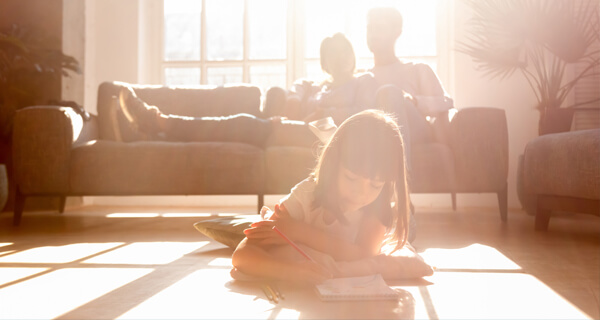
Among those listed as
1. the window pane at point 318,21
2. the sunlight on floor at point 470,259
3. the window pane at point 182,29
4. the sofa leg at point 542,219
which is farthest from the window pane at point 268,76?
the sunlight on floor at point 470,259

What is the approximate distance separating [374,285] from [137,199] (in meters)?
3.55

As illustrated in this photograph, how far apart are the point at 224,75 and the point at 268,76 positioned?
0.35m

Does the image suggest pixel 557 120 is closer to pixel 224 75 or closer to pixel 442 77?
pixel 442 77

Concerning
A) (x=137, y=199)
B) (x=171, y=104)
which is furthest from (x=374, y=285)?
(x=137, y=199)

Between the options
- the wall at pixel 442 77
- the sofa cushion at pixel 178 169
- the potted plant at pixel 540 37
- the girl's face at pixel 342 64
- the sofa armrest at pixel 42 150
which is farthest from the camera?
the wall at pixel 442 77

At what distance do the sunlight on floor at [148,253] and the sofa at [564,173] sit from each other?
1.43 meters

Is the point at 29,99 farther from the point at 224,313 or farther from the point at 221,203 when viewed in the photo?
the point at 224,313

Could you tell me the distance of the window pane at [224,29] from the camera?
4.65 m

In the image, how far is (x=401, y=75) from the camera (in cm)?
322

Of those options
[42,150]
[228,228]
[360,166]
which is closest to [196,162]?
[42,150]

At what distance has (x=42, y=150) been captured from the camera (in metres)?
2.83

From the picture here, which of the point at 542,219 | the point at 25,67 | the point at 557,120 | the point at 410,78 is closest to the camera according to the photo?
the point at 542,219

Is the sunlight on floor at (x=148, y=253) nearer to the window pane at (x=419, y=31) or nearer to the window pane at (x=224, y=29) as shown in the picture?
the window pane at (x=224, y=29)

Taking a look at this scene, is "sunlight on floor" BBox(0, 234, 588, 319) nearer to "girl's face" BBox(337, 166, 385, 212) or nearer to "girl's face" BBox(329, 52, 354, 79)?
"girl's face" BBox(337, 166, 385, 212)
